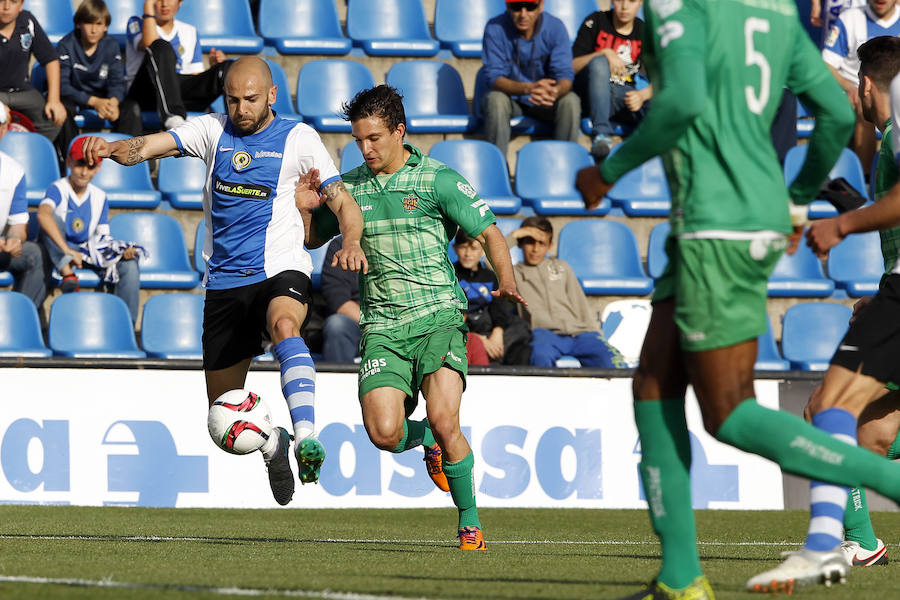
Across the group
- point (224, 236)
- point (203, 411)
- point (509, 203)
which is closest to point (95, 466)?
point (203, 411)

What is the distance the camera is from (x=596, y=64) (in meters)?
12.9

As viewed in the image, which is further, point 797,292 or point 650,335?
point 797,292

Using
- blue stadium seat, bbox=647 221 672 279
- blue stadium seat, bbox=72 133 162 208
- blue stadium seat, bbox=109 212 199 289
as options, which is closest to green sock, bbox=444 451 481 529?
blue stadium seat, bbox=109 212 199 289

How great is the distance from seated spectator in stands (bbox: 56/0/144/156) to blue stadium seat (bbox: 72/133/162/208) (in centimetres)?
25

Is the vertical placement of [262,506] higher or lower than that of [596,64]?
lower

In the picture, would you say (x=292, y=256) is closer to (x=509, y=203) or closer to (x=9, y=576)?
(x=9, y=576)

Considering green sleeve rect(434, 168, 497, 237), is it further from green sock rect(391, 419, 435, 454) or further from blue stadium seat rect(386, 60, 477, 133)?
blue stadium seat rect(386, 60, 477, 133)

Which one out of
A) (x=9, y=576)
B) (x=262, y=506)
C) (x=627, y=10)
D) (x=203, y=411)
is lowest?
(x=262, y=506)

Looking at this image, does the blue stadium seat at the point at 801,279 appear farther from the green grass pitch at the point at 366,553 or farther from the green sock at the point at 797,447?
the green sock at the point at 797,447

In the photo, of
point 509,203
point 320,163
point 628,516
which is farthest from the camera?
point 509,203

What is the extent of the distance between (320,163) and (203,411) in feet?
11.7

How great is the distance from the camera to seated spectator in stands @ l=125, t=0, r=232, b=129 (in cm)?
1185

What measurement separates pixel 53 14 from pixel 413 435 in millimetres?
8442

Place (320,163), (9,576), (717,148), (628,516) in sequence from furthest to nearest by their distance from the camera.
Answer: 1. (628,516)
2. (320,163)
3. (9,576)
4. (717,148)
